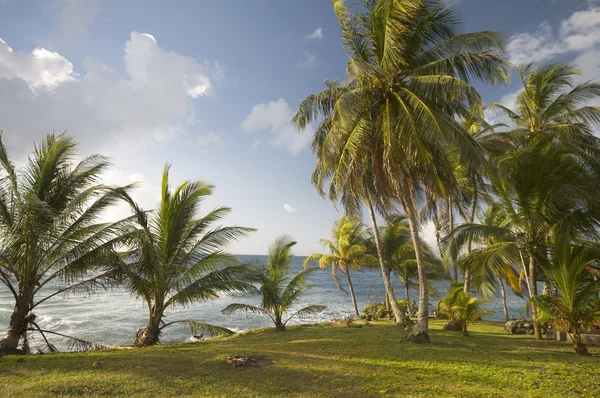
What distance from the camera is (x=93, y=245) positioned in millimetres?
8070

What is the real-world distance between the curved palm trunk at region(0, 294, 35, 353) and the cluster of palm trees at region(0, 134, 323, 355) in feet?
0.06

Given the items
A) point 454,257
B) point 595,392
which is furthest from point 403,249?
point 595,392

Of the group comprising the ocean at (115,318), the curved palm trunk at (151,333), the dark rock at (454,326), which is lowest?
the ocean at (115,318)

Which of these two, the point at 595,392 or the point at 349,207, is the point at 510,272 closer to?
the point at 349,207

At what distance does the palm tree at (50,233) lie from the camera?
7.45 metres

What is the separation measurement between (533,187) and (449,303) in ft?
15.4

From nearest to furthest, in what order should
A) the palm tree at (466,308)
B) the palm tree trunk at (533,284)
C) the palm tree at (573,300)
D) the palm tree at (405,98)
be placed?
the palm tree at (573,300), the palm tree at (405,98), the palm tree trunk at (533,284), the palm tree at (466,308)

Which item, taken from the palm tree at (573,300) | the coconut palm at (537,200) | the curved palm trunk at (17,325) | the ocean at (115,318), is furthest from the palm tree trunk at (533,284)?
the curved palm trunk at (17,325)

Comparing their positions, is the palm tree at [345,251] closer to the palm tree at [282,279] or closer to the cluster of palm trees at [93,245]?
the palm tree at [282,279]

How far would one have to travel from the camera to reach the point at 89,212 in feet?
27.8

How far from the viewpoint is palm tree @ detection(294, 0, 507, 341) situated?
8156mm

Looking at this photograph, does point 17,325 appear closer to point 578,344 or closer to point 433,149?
point 433,149

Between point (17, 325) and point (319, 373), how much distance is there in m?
7.49

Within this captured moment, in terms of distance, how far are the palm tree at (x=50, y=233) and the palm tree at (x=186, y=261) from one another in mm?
1418
